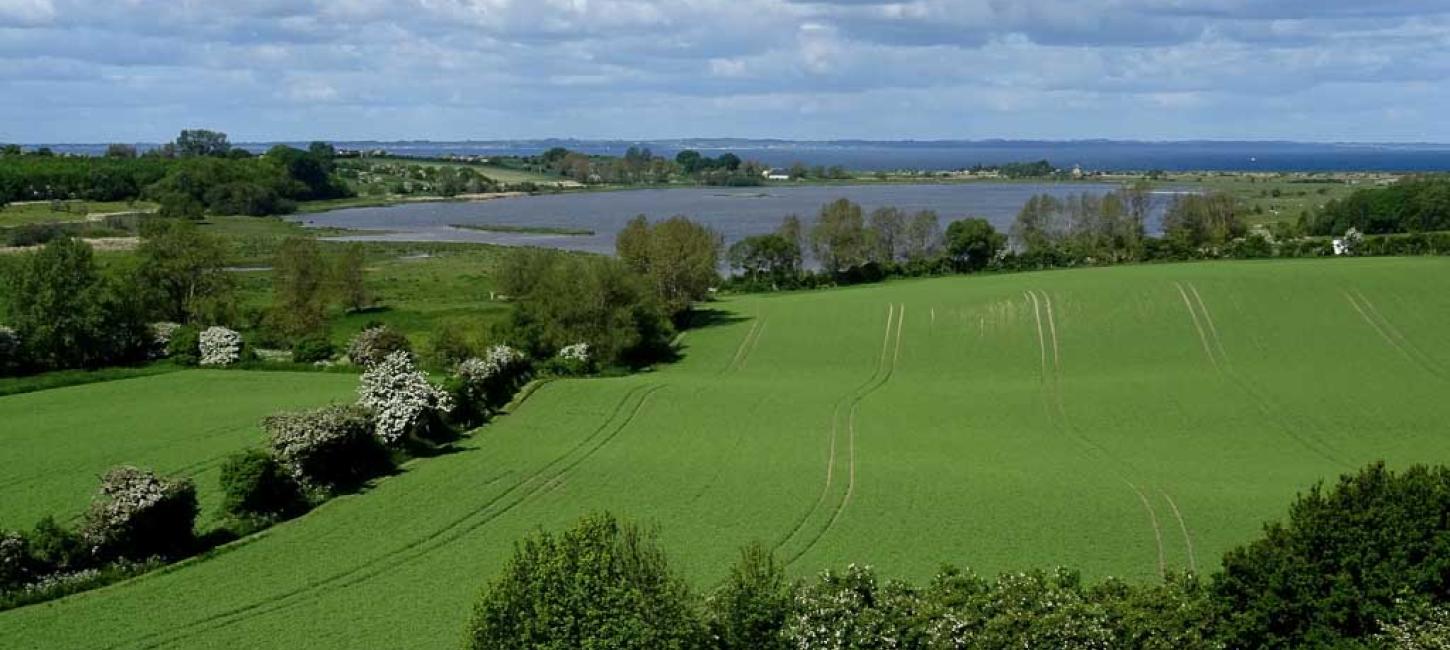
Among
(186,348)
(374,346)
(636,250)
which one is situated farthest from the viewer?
(636,250)

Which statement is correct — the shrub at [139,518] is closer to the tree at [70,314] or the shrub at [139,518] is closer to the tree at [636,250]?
the tree at [70,314]

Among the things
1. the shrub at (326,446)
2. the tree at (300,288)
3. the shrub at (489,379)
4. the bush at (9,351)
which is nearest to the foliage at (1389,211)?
the shrub at (489,379)

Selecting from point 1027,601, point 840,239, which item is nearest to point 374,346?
point 1027,601

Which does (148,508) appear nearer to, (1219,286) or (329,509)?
(329,509)

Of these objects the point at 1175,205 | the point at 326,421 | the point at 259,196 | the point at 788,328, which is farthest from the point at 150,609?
the point at 259,196

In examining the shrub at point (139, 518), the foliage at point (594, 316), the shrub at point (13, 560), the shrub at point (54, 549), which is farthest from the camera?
the foliage at point (594, 316)

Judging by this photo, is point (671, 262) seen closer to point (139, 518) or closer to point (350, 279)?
point (350, 279)
